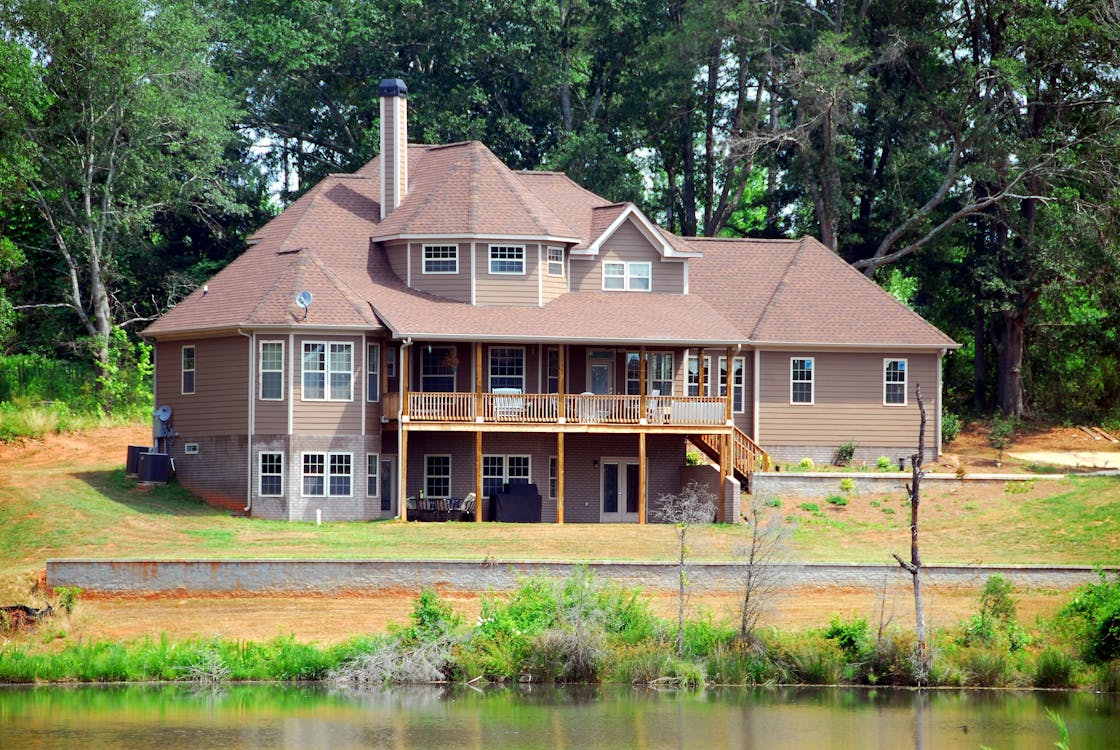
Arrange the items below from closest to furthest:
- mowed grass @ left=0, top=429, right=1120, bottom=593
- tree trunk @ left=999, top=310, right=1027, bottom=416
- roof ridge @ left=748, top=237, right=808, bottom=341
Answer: mowed grass @ left=0, top=429, right=1120, bottom=593 → roof ridge @ left=748, top=237, right=808, bottom=341 → tree trunk @ left=999, top=310, right=1027, bottom=416

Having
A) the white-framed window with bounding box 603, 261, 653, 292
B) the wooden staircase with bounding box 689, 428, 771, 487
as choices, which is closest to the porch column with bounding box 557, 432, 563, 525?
the wooden staircase with bounding box 689, 428, 771, 487

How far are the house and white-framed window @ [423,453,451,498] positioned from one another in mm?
60

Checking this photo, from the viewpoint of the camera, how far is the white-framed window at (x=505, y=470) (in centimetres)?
4566

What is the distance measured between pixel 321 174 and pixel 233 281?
19.8 m

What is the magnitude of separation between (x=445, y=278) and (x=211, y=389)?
22.9ft

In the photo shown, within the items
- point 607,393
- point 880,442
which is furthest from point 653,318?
point 880,442

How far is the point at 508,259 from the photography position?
152 ft

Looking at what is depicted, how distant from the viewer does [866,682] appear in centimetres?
3247

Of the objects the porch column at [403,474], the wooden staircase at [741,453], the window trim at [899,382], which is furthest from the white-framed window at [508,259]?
the window trim at [899,382]

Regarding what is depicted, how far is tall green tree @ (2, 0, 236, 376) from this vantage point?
168ft

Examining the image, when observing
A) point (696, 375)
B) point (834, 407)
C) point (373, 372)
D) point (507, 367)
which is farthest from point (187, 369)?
point (834, 407)

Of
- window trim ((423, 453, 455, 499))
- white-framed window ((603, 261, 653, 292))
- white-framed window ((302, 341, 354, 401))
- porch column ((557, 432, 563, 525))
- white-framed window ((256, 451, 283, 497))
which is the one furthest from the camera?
white-framed window ((603, 261, 653, 292))

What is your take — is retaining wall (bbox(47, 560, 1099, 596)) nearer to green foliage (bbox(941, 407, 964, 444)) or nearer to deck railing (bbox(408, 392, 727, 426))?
deck railing (bbox(408, 392, 727, 426))

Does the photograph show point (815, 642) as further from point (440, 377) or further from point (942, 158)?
point (942, 158)
